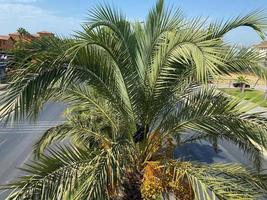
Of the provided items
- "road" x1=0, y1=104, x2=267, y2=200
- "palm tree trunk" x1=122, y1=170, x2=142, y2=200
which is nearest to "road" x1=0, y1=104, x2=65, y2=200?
"road" x1=0, y1=104, x2=267, y2=200

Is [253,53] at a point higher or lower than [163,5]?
lower

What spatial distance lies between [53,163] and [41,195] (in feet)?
1.81

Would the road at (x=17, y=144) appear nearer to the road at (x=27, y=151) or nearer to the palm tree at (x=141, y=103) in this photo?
the road at (x=27, y=151)

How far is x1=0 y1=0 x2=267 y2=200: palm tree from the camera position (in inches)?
259

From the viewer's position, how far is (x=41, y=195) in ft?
22.0

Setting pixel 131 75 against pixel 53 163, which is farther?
pixel 131 75

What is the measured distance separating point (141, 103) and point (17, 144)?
21135mm

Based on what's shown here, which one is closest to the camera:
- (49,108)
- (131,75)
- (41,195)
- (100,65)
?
(41,195)

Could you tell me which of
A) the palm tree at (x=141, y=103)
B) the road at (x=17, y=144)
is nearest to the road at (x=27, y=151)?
the road at (x=17, y=144)

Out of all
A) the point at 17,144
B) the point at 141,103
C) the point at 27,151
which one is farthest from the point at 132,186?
the point at 17,144

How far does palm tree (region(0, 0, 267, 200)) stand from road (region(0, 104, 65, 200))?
897 centimetres

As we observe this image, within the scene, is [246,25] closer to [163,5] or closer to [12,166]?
[163,5]

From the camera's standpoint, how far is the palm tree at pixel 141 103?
21.6ft

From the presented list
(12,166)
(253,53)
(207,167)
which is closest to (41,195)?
(207,167)
